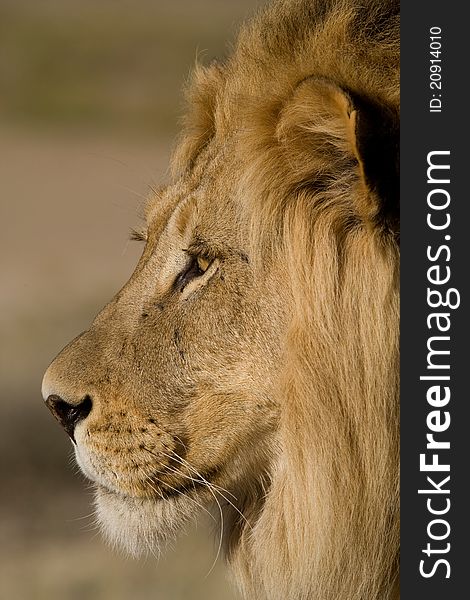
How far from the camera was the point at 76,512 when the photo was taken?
7316 millimetres

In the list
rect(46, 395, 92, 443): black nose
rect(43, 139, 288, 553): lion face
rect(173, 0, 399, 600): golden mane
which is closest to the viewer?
rect(173, 0, 399, 600): golden mane

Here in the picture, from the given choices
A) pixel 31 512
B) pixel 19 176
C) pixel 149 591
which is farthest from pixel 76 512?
pixel 19 176

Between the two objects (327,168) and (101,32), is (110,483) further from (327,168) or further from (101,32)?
(101,32)

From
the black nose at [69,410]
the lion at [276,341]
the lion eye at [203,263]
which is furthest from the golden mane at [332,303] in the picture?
the black nose at [69,410]

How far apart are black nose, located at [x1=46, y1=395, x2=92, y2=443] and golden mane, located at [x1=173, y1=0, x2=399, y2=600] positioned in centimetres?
45

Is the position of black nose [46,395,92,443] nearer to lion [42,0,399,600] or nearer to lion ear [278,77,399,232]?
lion [42,0,399,600]

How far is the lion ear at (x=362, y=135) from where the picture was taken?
243 centimetres

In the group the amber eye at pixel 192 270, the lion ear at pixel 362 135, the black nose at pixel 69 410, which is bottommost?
the black nose at pixel 69 410

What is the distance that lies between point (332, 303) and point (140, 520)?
0.72 metres

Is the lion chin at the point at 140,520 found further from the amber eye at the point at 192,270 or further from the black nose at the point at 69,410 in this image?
the amber eye at the point at 192,270

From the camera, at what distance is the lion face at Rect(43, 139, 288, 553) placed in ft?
8.98

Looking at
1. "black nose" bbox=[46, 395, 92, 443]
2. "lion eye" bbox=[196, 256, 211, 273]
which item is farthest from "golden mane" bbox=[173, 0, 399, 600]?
"black nose" bbox=[46, 395, 92, 443]

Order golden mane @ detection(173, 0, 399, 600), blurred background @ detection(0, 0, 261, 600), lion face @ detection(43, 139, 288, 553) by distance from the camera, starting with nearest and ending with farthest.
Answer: golden mane @ detection(173, 0, 399, 600), lion face @ detection(43, 139, 288, 553), blurred background @ detection(0, 0, 261, 600)

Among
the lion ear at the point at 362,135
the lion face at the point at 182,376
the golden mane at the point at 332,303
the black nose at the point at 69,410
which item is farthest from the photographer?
the black nose at the point at 69,410
